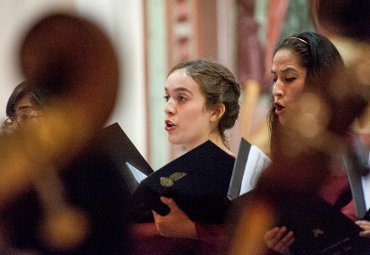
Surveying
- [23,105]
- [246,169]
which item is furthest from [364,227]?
[23,105]

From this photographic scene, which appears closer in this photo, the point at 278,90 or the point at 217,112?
the point at 278,90

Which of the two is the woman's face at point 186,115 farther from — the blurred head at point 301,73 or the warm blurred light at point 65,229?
the warm blurred light at point 65,229

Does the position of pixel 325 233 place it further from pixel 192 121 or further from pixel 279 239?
pixel 192 121

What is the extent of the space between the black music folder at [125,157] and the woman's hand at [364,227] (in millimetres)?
266

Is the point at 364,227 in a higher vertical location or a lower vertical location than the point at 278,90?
lower

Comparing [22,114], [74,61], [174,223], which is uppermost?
[74,61]

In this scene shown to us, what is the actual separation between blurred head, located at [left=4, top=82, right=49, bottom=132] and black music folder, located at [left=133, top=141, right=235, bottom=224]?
0.16 metres

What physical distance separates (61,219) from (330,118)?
297mm

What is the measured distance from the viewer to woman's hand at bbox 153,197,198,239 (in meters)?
1.11

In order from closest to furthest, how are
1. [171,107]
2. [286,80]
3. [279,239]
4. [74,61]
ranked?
[74,61] → [279,239] → [286,80] → [171,107]

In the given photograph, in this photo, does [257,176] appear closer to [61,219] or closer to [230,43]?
[61,219]

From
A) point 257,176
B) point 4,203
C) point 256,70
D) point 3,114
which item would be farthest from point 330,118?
point 256,70

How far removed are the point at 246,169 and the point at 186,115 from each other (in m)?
0.25

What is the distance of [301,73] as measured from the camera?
1097mm
